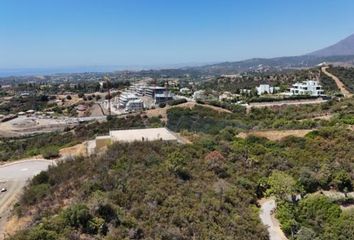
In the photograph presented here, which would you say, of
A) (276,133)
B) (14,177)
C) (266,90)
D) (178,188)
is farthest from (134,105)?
(178,188)

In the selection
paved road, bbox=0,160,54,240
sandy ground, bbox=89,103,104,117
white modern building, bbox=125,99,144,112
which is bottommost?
sandy ground, bbox=89,103,104,117

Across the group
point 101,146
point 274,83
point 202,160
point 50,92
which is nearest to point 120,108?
point 274,83

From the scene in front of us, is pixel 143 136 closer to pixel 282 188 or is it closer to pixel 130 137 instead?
pixel 130 137

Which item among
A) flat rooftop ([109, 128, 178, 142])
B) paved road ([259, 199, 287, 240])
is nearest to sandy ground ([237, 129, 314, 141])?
flat rooftop ([109, 128, 178, 142])

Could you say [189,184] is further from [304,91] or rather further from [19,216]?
[304,91]

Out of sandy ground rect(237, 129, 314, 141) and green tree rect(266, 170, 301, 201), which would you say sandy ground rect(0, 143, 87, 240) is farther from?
sandy ground rect(237, 129, 314, 141)

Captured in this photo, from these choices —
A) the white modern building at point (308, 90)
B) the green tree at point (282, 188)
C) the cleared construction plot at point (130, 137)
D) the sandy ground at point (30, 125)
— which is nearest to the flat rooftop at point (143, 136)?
the cleared construction plot at point (130, 137)
